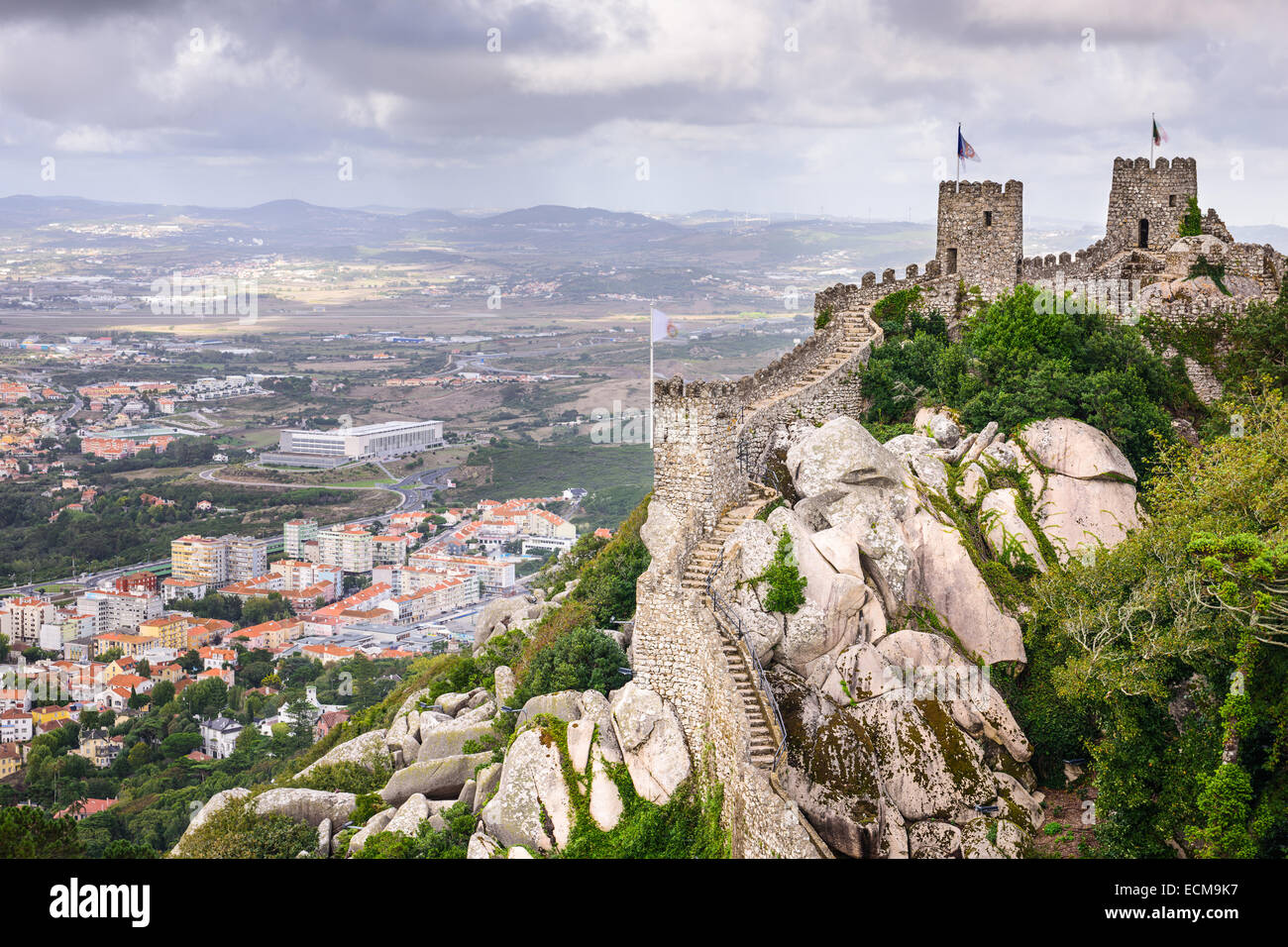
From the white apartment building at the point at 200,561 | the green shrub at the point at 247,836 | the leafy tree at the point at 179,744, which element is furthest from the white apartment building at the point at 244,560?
the green shrub at the point at 247,836

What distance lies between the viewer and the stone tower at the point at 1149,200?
3806cm

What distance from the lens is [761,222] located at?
485 ft

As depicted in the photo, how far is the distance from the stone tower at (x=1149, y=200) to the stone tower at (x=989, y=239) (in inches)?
157

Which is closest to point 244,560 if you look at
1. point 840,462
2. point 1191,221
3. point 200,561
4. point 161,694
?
point 200,561

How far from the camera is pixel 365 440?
122m

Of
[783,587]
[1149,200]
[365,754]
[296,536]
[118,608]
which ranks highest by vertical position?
[1149,200]

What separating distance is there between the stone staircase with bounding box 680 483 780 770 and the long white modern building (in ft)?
330

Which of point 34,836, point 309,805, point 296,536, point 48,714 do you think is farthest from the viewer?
point 296,536

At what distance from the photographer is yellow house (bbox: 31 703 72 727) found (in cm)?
6041

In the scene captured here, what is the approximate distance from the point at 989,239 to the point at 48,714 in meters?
52.2

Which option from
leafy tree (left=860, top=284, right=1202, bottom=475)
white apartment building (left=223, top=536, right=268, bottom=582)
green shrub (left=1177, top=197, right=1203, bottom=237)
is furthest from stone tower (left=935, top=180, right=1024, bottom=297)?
white apartment building (left=223, top=536, right=268, bottom=582)

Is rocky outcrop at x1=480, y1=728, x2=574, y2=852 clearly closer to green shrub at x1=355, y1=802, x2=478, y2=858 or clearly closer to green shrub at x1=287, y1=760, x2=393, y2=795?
green shrub at x1=355, y1=802, x2=478, y2=858

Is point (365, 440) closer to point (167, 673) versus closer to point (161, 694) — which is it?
point (167, 673)

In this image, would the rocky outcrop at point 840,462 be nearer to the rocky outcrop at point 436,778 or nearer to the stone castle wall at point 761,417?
the stone castle wall at point 761,417
